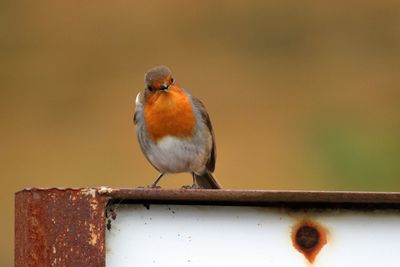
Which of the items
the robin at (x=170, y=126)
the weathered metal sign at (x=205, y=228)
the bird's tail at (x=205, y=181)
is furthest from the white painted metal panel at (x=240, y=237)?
the bird's tail at (x=205, y=181)

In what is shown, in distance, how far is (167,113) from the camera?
5465 mm

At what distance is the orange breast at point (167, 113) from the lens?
5.41m

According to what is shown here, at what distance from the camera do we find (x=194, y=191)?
267cm

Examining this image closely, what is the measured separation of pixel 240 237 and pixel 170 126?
2798 mm

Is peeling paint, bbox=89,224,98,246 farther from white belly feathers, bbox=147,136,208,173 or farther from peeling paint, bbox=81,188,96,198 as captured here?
white belly feathers, bbox=147,136,208,173

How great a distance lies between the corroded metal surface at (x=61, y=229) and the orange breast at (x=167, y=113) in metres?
2.80

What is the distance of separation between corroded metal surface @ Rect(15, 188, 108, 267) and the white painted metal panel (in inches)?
2.2

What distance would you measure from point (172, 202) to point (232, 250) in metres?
0.14

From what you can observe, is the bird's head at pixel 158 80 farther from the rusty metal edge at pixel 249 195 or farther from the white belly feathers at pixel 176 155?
the rusty metal edge at pixel 249 195

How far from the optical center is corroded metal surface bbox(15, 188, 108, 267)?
8.43ft

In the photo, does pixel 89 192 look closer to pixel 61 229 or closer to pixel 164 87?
pixel 61 229

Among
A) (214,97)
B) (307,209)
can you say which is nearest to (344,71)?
(214,97)

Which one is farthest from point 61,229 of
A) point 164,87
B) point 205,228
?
point 164,87

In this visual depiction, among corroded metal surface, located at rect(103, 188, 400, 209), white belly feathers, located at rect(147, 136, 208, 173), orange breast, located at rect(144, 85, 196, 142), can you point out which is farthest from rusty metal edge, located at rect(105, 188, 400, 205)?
white belly feathers, located at rect(147, 136, 208, 173)
